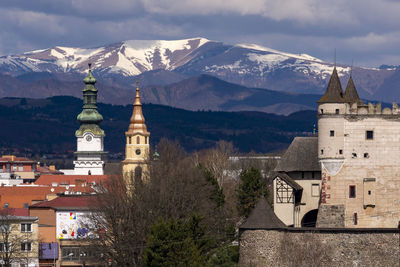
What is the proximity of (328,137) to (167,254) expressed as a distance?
69.8 feet

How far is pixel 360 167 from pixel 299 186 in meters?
7.52

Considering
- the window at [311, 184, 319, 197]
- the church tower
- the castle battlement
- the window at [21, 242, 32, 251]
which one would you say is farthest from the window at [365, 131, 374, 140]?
the church tower

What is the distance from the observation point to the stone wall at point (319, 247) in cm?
8306

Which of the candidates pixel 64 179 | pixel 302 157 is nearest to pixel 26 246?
pixel 302 157

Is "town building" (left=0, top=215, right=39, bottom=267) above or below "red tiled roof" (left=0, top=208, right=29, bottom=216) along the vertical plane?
below

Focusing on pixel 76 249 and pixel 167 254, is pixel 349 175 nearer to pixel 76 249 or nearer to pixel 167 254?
pixel 167 254

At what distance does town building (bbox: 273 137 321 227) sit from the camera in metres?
101

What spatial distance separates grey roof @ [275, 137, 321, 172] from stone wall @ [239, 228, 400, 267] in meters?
17.7

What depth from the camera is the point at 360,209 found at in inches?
3784

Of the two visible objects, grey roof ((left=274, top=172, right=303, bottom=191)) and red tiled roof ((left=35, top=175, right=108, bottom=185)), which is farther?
red tiled roof ((left=35, top=175, right=108, bottom=185))

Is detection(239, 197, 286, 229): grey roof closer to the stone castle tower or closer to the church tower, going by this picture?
the stone castle tower

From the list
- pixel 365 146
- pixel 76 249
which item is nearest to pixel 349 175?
pixel 365 146

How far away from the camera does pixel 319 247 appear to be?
84250 millimetres

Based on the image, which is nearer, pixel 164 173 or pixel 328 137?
pixel 328 137
